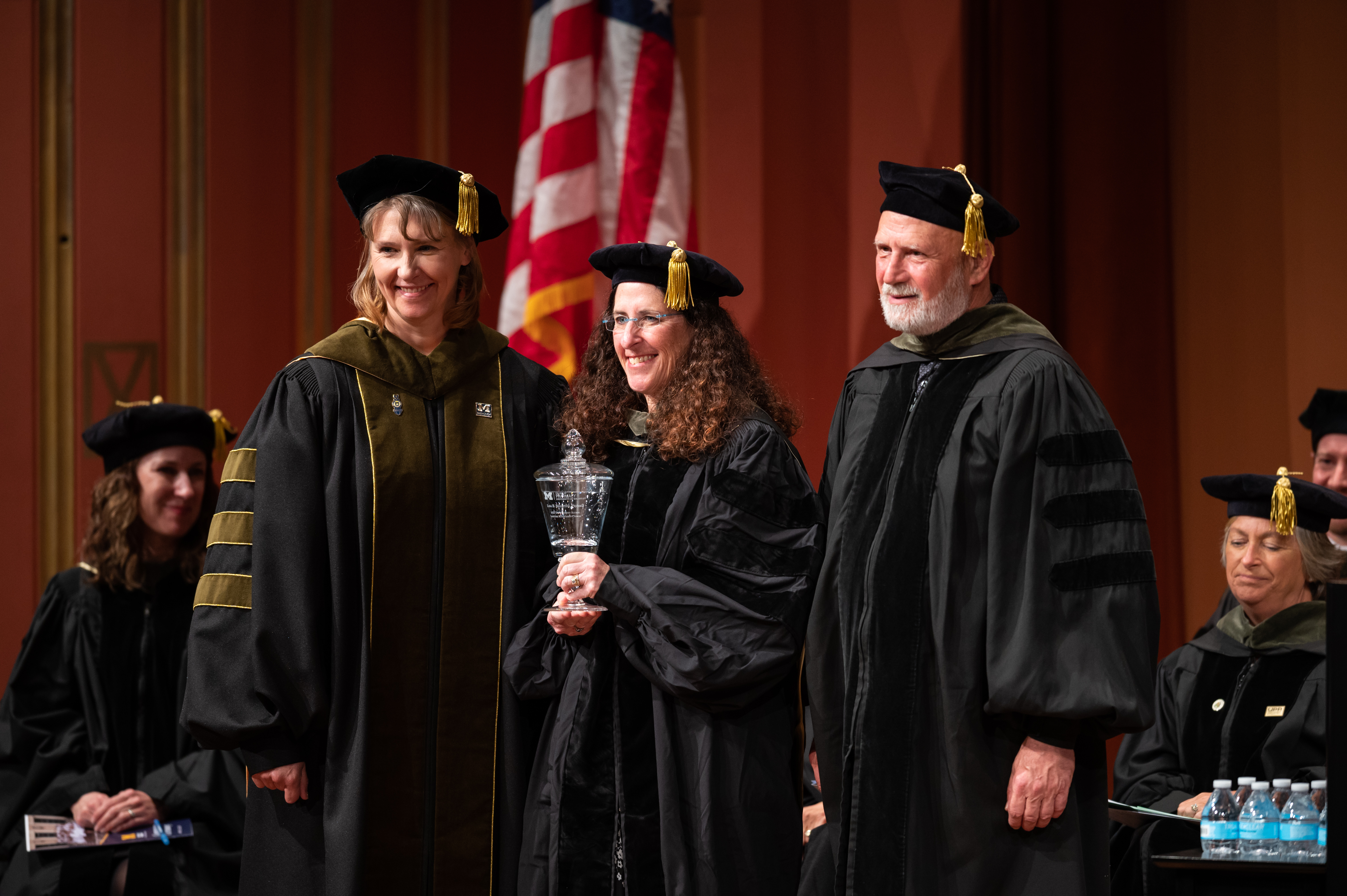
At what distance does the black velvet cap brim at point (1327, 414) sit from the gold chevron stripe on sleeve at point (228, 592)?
378 centimetres

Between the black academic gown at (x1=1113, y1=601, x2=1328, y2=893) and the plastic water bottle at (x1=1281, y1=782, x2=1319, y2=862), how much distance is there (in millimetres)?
453

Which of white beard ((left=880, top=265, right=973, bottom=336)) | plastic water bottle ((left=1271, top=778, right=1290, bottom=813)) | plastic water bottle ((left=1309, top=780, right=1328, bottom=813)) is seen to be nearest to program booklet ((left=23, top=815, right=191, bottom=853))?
white beard ((left=880, top=265, right=973, bottom=336))

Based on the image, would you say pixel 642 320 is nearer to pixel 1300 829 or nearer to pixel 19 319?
pixel 1300 829

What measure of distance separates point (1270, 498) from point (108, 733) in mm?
3927

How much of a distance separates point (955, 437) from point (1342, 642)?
33.7 inches

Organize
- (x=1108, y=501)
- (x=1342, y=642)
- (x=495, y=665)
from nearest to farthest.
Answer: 1. (x=1342, y=642)
2. (x=1108, y=501)
3. (x=495, y=665)

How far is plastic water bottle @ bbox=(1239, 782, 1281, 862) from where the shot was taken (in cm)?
372

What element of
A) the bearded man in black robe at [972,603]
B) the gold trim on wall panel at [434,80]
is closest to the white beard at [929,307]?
the bearded man in black robe at [972,603]

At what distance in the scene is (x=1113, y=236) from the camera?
5.42 meters

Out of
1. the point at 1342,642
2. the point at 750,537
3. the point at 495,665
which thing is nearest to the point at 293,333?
the point at 495,665

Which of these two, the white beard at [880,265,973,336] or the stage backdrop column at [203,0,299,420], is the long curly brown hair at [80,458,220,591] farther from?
the white beard at [880,265,973,336]

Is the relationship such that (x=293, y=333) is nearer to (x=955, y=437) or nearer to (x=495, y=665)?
(x=495, y=665)

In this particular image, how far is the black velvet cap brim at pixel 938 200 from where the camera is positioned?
2988mm

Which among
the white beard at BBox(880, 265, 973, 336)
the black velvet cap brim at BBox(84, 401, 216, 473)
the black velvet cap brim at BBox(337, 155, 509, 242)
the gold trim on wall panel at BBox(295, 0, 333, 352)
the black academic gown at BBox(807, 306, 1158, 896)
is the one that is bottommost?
the black academic gown at BBox(807, 306, 1158, 896)
